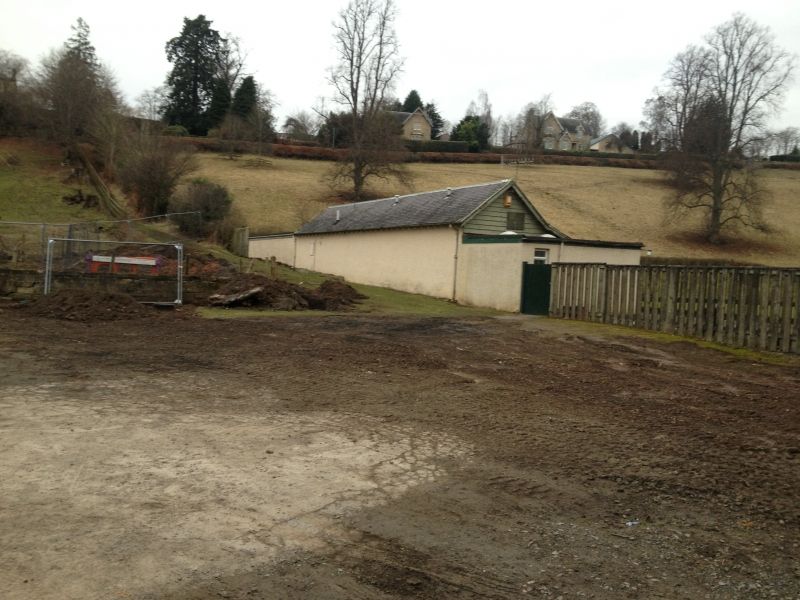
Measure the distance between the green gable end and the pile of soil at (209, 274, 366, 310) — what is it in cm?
804

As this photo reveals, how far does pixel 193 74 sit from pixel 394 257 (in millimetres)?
57312

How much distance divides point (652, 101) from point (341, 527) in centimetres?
7027

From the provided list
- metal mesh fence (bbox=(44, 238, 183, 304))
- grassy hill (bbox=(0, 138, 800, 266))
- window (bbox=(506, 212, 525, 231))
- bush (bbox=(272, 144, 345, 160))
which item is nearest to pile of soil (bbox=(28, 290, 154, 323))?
metal mesh fence (bbox=(44, 238, 183, 304))

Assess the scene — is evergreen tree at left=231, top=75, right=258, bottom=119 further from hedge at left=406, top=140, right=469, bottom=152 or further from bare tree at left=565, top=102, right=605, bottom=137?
bare tree at left=565, top=102, right=605, bottom=137

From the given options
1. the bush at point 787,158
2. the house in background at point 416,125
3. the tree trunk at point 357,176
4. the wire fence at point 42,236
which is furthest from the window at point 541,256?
the bush at point 787,158

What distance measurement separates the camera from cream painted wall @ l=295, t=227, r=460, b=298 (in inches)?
1072

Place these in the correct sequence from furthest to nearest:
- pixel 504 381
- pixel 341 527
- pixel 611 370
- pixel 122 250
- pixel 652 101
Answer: pixel 652 101
pixel 122 250
pixel 611 370
pixel 504 381
pixel 341 527

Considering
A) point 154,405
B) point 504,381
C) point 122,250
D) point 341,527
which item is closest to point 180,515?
point 341,527

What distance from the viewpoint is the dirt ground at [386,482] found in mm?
3648

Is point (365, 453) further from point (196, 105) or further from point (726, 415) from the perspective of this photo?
point (196, 105)

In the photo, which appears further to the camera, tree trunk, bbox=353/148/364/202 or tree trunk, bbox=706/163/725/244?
tree trunk, bbox=353/148/364/202

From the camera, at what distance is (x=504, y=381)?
971cm

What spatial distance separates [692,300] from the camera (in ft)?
52.2

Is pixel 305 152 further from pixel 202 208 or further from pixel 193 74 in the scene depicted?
pixel 202 208
